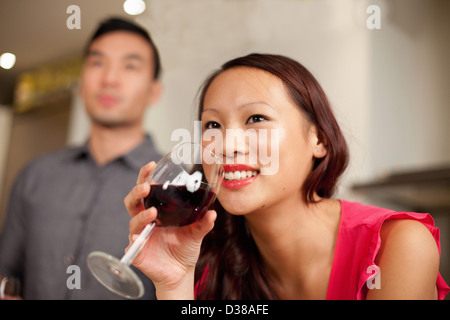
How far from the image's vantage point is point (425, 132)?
2135 millimetres

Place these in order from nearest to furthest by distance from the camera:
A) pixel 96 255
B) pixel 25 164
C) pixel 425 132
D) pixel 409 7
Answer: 1. pixel 96 255
2. pixel 25 164
3. pixel 409 7
4. pixel 425 132

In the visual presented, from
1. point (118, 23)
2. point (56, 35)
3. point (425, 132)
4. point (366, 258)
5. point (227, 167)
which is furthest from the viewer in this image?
point (425, 132)

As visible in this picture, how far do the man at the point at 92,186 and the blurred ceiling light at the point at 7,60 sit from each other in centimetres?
14

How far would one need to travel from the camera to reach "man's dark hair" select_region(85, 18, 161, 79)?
905 mm

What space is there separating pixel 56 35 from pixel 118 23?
6.2 inches

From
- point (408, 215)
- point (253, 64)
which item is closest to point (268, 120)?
point (253, 64)

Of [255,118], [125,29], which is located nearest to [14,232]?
[125,29]

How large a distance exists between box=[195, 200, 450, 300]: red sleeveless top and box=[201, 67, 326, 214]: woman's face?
0.59 feet

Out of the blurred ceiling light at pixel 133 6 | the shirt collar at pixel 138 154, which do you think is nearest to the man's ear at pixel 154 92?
the shirt collar at pixel 138 154

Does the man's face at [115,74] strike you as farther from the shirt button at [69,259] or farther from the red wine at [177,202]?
the red wine at [177,202]

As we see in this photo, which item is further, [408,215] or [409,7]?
[409,7]

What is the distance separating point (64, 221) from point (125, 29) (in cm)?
48

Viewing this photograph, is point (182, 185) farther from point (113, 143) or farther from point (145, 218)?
point (113, 143)

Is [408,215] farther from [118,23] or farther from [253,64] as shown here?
[118,23]
